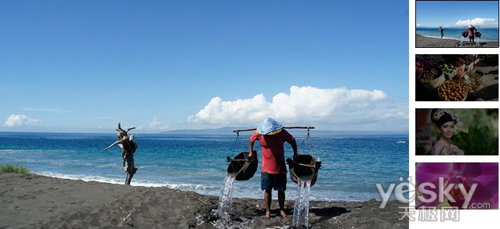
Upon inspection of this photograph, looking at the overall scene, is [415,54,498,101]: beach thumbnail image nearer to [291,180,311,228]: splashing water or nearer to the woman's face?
the woman's face

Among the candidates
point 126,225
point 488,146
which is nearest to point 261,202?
point 126,225

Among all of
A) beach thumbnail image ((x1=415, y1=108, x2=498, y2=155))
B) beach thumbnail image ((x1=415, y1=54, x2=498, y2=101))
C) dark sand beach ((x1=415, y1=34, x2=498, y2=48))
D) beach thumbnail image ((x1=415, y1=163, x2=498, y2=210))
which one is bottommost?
beach thumbnail image ((x1=415, y1=163, x2=498, y2=210))

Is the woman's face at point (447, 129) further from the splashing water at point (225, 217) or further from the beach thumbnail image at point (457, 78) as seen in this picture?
the splashing water at point (225, 217)

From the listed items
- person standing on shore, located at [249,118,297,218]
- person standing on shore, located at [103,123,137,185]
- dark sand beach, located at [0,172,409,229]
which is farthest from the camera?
person standing on shore, located at [103,123,137,185]

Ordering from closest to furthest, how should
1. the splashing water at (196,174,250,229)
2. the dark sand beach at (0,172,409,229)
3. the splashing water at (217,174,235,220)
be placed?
the dark sand beach at (0,172,409,229), the splashing water at (196,174,250,229), the splashing water at (217,174,235,220)

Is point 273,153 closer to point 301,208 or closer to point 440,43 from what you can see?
point 301,208

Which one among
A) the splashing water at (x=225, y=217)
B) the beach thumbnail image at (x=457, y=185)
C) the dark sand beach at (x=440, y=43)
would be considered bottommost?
the splashing water at (x=225, y=217)

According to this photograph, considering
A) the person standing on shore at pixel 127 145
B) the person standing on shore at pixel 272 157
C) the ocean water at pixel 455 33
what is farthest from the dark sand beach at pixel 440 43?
the person standing on shore at pixel 127 145

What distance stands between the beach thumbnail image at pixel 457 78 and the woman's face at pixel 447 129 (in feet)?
0.66

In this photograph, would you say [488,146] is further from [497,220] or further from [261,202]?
[261,202]

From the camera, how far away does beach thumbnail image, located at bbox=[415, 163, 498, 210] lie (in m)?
3.07

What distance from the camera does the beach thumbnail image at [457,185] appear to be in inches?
121

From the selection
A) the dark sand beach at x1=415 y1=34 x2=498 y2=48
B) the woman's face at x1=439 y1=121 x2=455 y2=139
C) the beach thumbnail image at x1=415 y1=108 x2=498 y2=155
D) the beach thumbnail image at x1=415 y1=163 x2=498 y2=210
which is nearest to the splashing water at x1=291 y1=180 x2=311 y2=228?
the beach thumbnail image at x1=415 y1=163 x2=498 y2=210

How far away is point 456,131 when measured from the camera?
293cm
